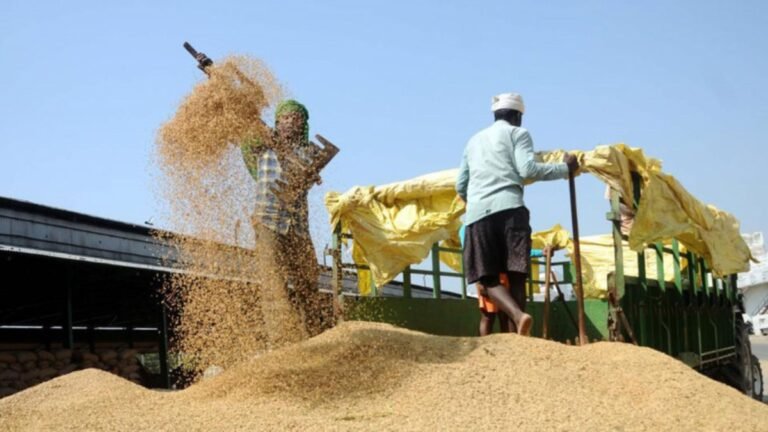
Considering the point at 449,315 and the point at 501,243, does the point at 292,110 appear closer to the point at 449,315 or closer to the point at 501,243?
the point at 501,243

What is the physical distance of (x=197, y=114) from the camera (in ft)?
16.8

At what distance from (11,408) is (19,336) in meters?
9.21

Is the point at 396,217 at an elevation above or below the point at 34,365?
above

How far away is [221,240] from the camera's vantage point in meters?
4.99

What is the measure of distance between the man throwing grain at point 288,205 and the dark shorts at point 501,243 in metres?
0.96

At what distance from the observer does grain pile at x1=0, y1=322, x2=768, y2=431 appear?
10.9 feet

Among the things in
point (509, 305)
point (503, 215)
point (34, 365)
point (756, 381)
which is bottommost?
point (756, 381)

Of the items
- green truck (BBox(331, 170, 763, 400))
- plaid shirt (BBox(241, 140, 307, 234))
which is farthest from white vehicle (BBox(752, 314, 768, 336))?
plaid shirt (BBox(241, 140, 307, 234))

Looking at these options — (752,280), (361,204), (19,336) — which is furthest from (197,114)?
(752,280)

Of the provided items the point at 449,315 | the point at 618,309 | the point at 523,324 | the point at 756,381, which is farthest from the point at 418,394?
the point at 756,381

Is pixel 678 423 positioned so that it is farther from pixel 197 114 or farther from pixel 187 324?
pixel 197 114

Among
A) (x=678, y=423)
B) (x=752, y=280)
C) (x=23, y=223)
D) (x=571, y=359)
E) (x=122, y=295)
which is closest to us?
(x=678, y=423)

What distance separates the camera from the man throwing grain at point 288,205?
4832mm

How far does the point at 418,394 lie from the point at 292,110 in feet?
7.41
